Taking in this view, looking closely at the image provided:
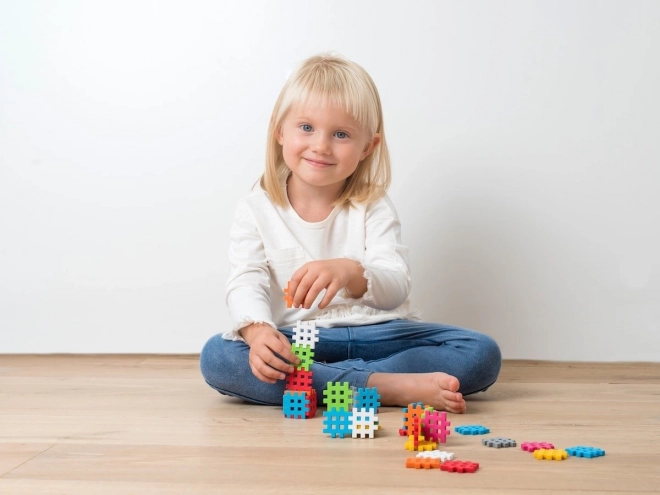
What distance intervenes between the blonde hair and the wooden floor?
1.55 ft

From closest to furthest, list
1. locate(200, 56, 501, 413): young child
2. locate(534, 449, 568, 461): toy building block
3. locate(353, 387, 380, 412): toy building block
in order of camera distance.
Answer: locate(534, 449, 568, 461): toy building block → locate(353, 387, 380, 412): toy building block → locate(200, 56, 501, 413): young child

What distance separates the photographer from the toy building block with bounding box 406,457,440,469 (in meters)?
0.96

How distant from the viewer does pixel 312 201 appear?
1664 mm

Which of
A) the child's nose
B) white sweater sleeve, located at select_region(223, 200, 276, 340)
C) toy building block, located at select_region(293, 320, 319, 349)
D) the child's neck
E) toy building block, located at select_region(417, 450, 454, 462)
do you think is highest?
the child's nose

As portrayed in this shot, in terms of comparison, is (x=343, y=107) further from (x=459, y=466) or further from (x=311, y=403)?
(x=459, y=466)

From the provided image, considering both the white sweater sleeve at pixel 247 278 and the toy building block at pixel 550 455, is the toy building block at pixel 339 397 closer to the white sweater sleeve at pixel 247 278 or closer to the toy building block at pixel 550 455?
the white sweater sleeve at pixel 247 278

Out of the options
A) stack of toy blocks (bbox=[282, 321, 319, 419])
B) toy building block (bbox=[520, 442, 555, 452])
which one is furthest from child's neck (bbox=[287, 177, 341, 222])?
toy building block (bbox=[520, 442, 555, 452])

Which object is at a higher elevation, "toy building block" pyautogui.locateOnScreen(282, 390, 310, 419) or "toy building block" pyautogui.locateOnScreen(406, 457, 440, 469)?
"toy building block" pyautogui.locateOnScreen(406, 457, 440, 469)

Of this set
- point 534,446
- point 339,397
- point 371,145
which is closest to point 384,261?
point 371,145

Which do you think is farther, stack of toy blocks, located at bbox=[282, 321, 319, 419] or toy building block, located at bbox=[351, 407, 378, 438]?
stack of toy blocks, located at bbox=[282, 321, 319, 419]

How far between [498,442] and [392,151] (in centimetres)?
102

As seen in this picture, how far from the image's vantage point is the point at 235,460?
100 centimetres

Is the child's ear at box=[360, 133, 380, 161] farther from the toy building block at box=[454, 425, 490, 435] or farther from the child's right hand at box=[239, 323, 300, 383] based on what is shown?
the toy building block at box=[454, 425, 490, 435]

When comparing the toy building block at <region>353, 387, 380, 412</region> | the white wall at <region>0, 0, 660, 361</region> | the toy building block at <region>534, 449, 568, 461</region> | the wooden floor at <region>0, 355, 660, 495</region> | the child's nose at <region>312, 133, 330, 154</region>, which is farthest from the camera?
the white wall at <region>0, 0, 660, 361</region>
